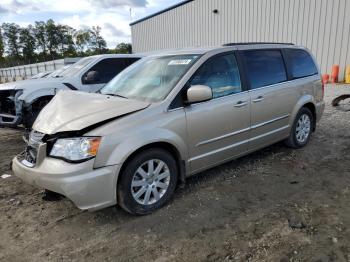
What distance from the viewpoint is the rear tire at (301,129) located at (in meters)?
5.32

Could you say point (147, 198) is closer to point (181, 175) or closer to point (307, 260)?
point (181, 175)

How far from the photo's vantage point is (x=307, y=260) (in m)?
2.69

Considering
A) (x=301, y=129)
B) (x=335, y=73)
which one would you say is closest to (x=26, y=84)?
(x=301, y=129)

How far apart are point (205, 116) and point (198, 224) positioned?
1.24 m

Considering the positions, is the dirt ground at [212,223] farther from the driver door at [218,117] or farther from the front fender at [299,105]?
the front fender at [299,105]

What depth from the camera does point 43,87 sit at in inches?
259

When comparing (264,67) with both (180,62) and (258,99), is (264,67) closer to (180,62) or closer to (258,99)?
(258,99)

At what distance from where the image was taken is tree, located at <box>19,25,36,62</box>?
8700cm

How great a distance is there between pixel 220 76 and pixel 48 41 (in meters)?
→ 97.3

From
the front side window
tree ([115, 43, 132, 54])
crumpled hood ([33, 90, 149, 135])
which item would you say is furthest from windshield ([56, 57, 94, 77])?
tree ([115, 43, 132, 54])

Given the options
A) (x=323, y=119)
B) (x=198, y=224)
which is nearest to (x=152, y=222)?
(x=198, y=224)

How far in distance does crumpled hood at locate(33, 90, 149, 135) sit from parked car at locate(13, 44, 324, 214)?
0.04 ft

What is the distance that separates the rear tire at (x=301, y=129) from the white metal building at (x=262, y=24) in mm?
9578

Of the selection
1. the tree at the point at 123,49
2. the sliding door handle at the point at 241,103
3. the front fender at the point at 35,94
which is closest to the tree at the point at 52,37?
Result: the tree at the point at 123,49
